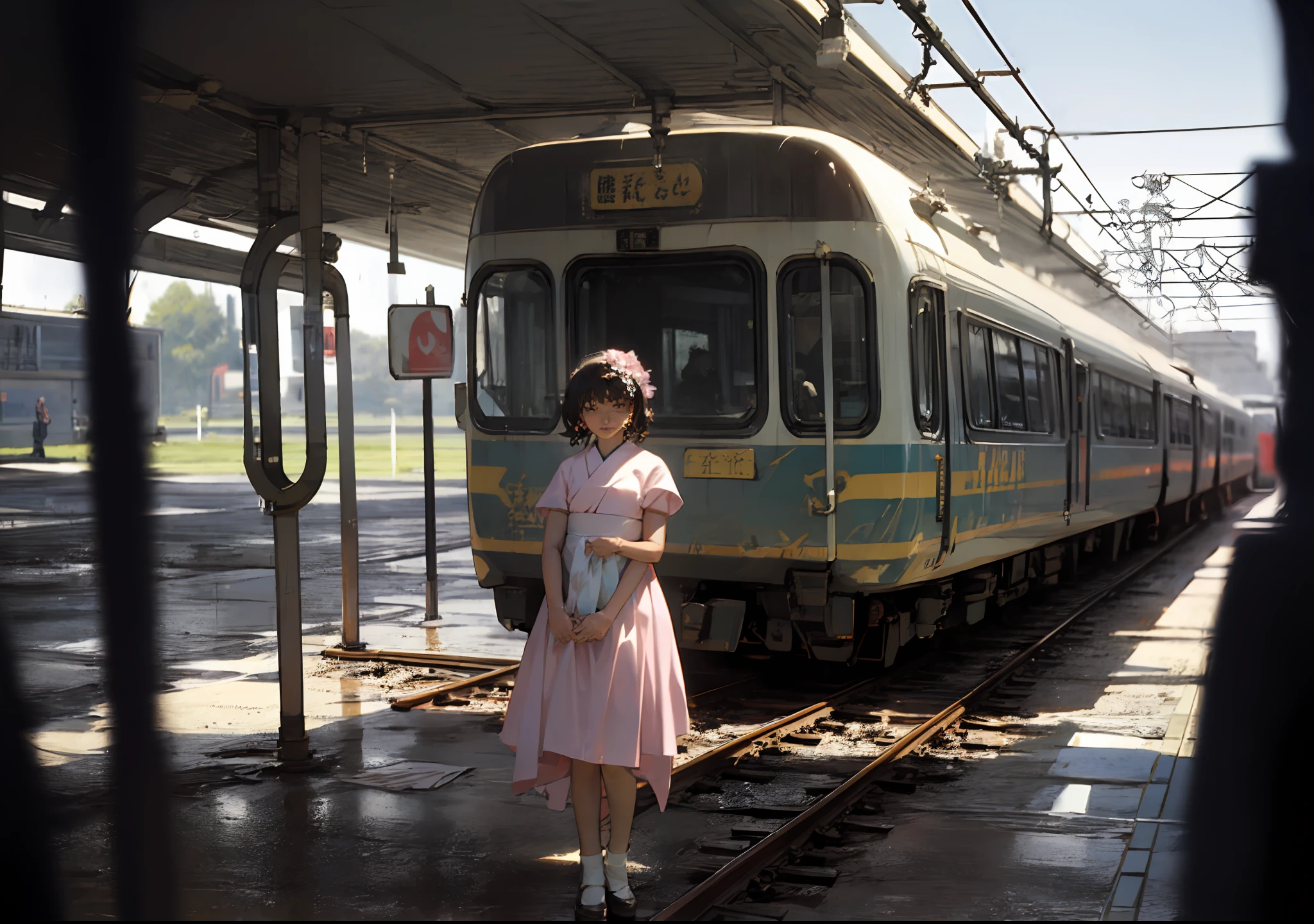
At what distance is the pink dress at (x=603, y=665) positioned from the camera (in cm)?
474

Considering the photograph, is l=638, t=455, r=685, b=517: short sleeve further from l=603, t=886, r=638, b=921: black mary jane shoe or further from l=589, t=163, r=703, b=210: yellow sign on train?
l=589, t=163, r=703, b=210: yellow sign on train

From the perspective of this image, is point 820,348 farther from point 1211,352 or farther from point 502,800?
point 1211,352

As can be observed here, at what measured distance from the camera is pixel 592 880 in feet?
15.6

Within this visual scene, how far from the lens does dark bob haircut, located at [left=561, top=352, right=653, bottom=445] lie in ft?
16.0

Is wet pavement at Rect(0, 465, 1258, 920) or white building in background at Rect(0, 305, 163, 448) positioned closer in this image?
white building in background at Rect(0, 305, 163, 448)

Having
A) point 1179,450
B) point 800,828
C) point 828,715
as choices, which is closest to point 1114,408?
point 1179,450

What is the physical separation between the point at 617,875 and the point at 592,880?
3.7 inches

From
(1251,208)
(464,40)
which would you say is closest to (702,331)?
(464,40)

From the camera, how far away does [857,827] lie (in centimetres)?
600

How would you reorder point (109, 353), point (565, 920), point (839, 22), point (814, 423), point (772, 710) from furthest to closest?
point (772, 710), point (814, 423), point (839, 22), point (565, 920), point (109, 353)

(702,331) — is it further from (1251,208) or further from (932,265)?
(1251,208)

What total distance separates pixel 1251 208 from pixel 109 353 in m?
2.97

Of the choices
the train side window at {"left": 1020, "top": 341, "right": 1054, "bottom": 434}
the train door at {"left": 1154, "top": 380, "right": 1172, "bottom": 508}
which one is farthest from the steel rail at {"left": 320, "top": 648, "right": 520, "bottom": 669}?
the train door at {"left": 1154, "top": 380, "right": 1172, "bottom": 508}

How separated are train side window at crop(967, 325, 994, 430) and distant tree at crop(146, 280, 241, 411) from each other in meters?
85.1
